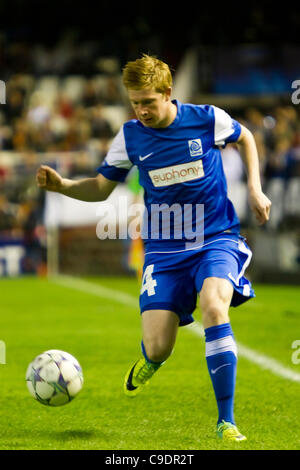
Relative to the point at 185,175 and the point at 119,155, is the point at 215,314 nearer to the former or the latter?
the point at 185,175

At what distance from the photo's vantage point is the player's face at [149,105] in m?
4.80

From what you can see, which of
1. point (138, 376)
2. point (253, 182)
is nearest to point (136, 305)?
point (138, 376)

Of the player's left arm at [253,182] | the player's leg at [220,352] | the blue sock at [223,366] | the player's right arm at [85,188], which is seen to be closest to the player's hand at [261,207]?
the player's left arm at [253,182]

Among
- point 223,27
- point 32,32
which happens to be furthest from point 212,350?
point 32,32

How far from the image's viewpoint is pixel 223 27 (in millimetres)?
23016

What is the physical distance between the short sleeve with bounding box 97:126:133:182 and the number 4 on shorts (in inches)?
23.9

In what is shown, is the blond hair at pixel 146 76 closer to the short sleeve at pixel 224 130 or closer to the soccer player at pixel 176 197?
the soccer player at pixel 176 197

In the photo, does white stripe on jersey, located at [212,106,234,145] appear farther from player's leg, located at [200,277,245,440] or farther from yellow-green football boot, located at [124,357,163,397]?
yellow-green football boot, located at [124,357,163,397]

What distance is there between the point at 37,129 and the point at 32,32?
5.94 meters

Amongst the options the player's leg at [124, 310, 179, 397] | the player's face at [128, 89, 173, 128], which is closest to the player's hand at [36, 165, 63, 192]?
the player's face at [128, 89, 173, 128]

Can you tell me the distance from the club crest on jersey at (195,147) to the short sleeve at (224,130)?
0.12 meters

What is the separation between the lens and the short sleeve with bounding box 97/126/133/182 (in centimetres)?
533
